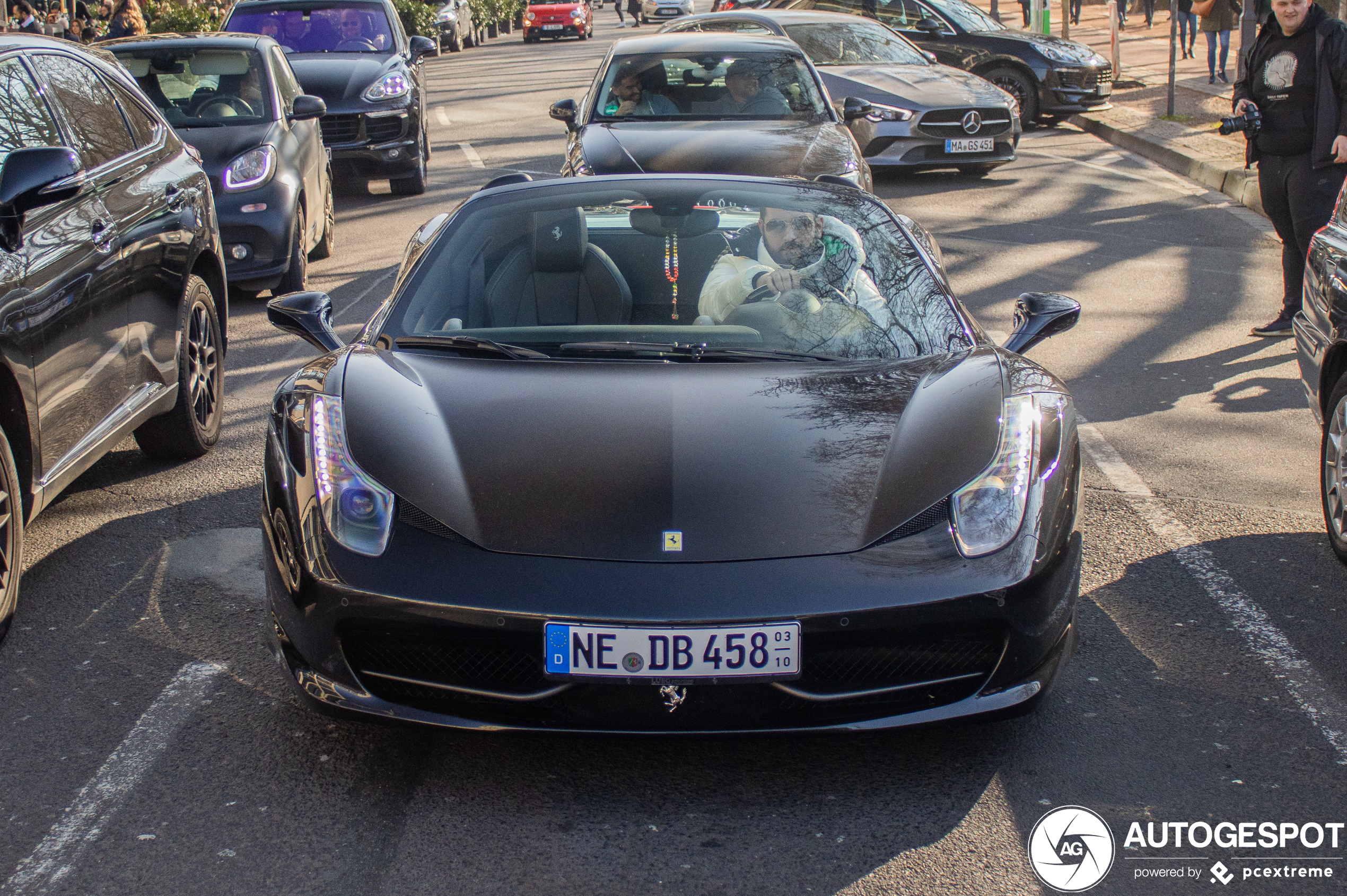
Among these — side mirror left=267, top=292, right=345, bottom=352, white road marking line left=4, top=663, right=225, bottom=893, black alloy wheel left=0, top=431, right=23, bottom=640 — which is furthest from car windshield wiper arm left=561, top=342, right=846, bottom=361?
black alloy wheel left=0, top=431, right=23, bottom=640

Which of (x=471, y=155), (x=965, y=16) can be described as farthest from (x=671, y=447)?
(x=965, y=16)

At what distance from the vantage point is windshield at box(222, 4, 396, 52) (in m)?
13.4

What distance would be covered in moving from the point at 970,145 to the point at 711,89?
4.05 m

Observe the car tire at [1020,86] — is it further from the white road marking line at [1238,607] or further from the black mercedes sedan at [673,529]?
the black mercedes sedan at [673,529]

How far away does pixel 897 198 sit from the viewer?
12.7m

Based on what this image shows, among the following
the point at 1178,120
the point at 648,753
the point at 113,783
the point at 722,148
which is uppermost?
the point at 722,148

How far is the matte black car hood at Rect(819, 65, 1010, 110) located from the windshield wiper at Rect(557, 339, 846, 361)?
9.68 meters

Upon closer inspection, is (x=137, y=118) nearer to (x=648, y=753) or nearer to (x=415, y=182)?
(x=648, y=753)

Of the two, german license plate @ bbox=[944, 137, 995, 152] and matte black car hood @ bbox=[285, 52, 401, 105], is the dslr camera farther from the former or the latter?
matte black car hood @ bbox=[285, 52, 401, 105]

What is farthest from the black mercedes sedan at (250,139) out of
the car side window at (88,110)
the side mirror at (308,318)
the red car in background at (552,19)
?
the red car in background at (552,19)

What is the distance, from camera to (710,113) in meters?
9.76

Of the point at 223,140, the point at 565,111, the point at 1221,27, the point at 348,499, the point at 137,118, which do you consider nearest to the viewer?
the point at 348,499

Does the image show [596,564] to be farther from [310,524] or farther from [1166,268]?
[1166,268]

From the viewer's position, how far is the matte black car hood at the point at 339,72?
12.5 meters
